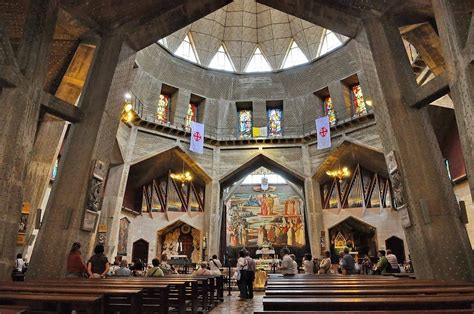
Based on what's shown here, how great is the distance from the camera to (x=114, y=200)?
16.0 meters

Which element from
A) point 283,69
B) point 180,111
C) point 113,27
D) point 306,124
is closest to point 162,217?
point 180,111

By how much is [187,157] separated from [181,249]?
5559 mm

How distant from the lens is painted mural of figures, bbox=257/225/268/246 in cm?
2238

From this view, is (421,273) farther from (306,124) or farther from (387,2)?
(306,124)

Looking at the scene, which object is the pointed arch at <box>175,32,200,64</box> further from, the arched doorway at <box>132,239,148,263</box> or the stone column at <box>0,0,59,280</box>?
the stone column at <box>0,0,59,280</box>

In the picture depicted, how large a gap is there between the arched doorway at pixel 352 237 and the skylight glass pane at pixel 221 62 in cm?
1181

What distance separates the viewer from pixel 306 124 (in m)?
20.7

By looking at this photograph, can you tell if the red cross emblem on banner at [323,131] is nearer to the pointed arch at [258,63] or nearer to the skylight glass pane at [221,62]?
the pointed arch at [258,63]

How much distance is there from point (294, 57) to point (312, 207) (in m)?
9.50

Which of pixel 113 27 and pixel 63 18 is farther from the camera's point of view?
pixel 113 27

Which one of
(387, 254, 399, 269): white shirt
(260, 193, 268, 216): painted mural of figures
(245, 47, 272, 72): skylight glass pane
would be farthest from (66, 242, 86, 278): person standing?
(245, 47, 272, 72): skylight glass pane

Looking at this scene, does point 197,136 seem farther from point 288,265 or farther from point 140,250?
point 288,265

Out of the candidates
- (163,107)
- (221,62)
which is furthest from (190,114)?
(221,62)

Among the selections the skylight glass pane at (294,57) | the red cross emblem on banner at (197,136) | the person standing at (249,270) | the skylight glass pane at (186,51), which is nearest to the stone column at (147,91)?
the red cross emblem on banner at (197,136)
